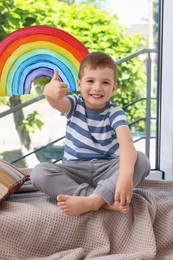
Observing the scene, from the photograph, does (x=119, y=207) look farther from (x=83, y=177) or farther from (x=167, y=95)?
(x=167, y=95)

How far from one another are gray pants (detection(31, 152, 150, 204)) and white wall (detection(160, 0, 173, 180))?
75 centimetres

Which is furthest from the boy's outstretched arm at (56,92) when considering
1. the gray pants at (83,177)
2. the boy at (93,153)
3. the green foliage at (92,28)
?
the green foliage at (92,28)

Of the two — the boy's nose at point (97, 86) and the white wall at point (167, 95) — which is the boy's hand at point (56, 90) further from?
the white wall at point (167, 95)

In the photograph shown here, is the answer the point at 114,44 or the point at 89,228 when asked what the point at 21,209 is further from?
the point at 114,44

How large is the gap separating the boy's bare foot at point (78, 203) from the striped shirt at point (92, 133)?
239 mm

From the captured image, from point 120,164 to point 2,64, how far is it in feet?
2.43

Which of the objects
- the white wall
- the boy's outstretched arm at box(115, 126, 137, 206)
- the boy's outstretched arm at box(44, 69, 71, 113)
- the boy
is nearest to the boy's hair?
the boy

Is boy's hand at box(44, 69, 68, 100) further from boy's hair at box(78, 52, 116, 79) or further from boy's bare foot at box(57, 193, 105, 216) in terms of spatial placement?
boy's bare foot at box(57, 193, 105, 216)

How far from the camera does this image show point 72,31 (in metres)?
2.45

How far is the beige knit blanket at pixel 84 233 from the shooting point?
1322 mm

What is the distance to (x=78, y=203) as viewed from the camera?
137cm

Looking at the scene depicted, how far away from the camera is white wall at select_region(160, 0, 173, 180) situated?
2221 millimetres

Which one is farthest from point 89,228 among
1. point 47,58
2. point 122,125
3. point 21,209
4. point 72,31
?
point 72,31

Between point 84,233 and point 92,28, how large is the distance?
1.38 m
